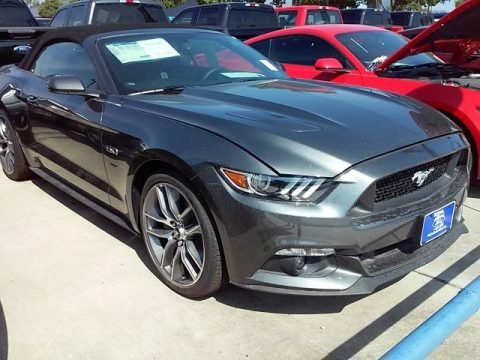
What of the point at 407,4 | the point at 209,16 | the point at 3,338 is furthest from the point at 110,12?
the point at 407,4

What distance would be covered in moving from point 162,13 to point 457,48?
6201 mm

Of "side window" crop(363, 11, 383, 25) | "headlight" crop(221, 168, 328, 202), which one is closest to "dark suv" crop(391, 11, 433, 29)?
"side window" crop(363, 11, 383, 25)

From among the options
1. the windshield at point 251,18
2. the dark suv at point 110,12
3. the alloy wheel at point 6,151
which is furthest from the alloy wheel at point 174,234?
the windshield at point 251,18

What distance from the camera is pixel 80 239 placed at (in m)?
3.78

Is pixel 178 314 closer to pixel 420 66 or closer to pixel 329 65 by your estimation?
pixel 329 65

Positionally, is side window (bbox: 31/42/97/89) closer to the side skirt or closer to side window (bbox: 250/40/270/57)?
the side skirt

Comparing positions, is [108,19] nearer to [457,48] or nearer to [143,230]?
[457,48]

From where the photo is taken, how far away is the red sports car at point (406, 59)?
13.9ft

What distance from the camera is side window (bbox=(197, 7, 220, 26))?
10907 mm

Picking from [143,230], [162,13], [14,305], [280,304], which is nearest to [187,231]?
[143,230]

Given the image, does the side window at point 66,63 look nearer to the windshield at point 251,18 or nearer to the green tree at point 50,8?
the windshield at point 251,18

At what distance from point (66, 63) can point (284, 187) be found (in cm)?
251

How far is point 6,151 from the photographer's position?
5.11 metres

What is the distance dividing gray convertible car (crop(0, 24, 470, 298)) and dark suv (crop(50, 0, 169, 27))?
214 inches
